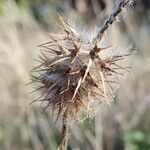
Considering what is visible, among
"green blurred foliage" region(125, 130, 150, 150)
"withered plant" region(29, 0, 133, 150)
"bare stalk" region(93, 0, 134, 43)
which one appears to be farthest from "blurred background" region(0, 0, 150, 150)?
"bare stalk" region(93, 0, 134, 43)

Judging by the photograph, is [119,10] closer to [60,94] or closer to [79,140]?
[60,94]

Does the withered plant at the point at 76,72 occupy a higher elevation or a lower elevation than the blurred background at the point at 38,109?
lower

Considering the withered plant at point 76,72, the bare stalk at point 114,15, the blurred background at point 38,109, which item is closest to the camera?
the bare stalk at point 114,15

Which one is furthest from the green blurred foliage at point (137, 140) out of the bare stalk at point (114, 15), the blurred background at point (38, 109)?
the bare stalk at point (114, 15)

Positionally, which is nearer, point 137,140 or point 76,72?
point 76,72

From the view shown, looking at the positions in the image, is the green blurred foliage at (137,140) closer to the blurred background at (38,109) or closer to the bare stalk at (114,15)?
the blurred background at (38,109)

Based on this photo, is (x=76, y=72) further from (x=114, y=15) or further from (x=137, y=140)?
(x=137, y=140)

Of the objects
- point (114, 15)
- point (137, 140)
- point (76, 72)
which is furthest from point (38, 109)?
point (114, 15)

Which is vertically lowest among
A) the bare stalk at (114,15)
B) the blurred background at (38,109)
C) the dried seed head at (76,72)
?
the dried seed head at (76,72)

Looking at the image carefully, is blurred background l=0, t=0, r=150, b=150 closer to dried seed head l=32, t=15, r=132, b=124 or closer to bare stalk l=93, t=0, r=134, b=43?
dried seed head l=32, t=15, r=132, b=124

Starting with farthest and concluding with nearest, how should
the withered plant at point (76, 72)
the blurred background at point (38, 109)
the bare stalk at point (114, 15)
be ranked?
the blurred background at point (38, 109)
the withered plant at point (76, 72)
the bare stalk at point (114, 15)
